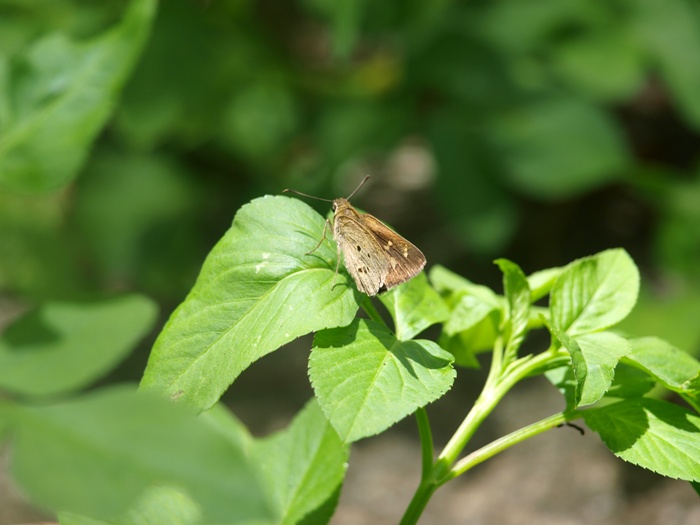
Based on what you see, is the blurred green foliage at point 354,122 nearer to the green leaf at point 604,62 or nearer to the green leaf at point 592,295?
the green leaf at point 604,62

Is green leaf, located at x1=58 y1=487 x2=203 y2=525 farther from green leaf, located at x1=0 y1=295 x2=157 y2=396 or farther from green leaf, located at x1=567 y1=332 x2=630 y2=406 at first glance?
green leaf, located at x1=567 y1=332 x2=630 y2=406

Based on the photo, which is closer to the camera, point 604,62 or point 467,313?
point 467,313

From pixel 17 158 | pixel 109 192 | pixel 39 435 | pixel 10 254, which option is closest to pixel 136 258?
pixel 109 192

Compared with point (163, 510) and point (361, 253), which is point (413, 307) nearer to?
point (361, 253)

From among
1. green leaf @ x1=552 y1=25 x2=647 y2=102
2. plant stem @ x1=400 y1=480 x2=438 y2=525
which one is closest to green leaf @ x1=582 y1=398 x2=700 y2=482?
plant stem @ x1=400 y1=480 x2=438 y2=525

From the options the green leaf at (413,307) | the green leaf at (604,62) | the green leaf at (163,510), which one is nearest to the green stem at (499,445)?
the green leaf at (413,307)

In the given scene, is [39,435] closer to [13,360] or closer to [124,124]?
[13,360]

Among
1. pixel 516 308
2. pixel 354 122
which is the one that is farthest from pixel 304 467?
pixel 354 122
